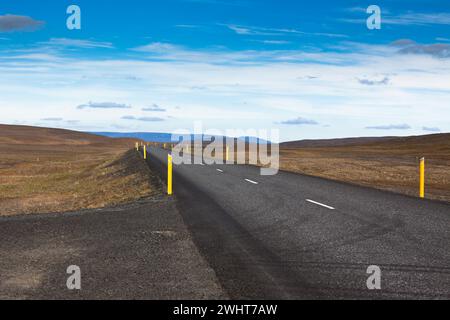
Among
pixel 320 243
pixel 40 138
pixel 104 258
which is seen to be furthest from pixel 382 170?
pixel 40 138

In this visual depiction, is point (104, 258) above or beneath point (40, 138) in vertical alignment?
beneath

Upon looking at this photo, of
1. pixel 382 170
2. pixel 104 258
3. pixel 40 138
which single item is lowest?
pixel 104 258

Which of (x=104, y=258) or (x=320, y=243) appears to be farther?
(x=320, y=243)

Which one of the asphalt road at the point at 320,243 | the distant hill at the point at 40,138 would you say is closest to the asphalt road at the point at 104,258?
the asphalt road at the point at 320,243

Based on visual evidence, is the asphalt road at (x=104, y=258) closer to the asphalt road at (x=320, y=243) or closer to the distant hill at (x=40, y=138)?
the asphalt road at (x=320, y=243)

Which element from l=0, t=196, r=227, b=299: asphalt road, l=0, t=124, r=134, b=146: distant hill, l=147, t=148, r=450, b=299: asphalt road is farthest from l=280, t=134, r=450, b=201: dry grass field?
l=0, t=124, r=134, b=146: distant hill

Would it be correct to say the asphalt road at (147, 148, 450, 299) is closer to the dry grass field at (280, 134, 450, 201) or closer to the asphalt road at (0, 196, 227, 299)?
the asphalt road at (0, 196, 227, 299)

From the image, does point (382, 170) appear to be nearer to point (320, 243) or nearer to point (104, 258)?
point (320, 243)

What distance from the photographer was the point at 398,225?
1038 cm

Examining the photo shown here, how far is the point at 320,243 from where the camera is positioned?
8555mm

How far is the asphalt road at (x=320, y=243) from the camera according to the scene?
609cm
